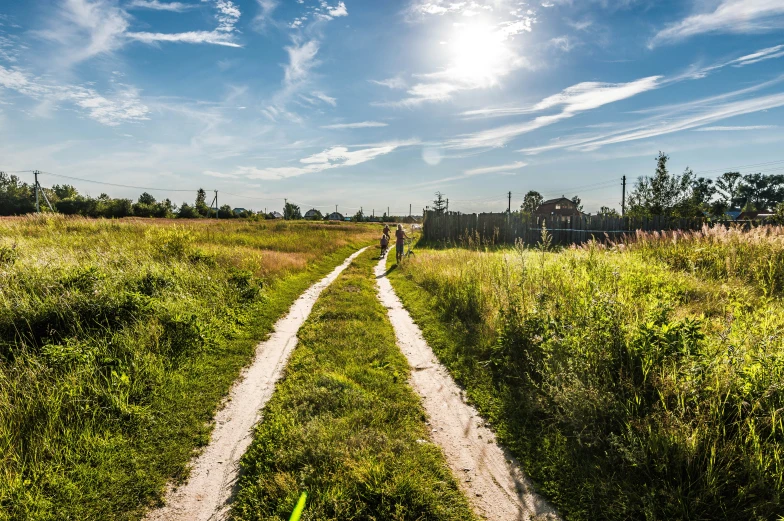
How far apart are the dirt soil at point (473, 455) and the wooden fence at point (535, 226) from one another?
11415mm

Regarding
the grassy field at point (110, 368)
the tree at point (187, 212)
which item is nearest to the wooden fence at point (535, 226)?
the grassy field at point (110, 368)

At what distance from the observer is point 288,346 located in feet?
21.8

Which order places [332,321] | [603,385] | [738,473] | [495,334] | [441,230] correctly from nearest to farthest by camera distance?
[738,473] → [603,385] → [495,334] → [332,321] → [441,230]

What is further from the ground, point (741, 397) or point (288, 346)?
point (741, 397)

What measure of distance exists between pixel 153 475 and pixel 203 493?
615 millimetres

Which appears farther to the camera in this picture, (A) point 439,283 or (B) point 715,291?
(A) point 439,283

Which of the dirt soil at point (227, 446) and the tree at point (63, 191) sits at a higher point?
the tree at point (63, 191)

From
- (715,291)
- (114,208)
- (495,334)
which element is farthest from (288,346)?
(114,208)

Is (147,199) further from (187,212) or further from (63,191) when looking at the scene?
(63,191)

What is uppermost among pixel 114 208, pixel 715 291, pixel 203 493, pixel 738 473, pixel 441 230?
pixel 114 208

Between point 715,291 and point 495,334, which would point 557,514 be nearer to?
point 495,334

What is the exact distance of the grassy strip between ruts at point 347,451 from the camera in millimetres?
2904

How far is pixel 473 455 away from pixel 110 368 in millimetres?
4980

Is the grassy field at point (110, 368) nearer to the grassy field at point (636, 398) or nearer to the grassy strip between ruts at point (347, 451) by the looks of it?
the grassy strip between ruts at point (347, 451)
